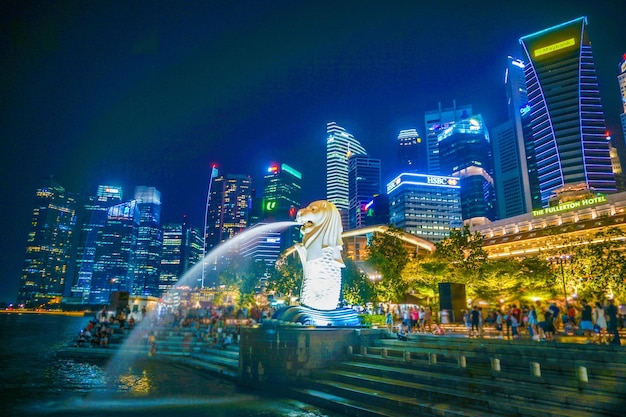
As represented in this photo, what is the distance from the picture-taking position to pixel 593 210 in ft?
227

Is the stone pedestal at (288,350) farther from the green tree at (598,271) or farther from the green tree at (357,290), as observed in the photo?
the green tree at (598,271)

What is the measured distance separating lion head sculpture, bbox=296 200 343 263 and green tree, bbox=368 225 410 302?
51.6 ft

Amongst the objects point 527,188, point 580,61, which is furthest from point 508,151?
point 580,61

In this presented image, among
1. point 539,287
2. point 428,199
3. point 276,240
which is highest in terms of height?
point 428,199

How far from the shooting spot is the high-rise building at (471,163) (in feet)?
554

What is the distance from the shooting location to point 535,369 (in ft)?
33.7

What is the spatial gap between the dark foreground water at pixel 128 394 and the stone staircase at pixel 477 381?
1.29 meters

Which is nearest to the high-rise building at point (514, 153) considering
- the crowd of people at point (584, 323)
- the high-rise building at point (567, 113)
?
the high-rise building at point (567, 113)

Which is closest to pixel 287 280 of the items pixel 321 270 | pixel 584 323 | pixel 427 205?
pixel 321 270

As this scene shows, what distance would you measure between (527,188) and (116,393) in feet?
548

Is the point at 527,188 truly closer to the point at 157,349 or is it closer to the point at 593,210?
the point at 593,210

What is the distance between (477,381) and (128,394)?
37.2 feet

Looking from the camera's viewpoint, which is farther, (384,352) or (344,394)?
(384,352)

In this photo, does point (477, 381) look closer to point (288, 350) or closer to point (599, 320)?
point (599, 320)
